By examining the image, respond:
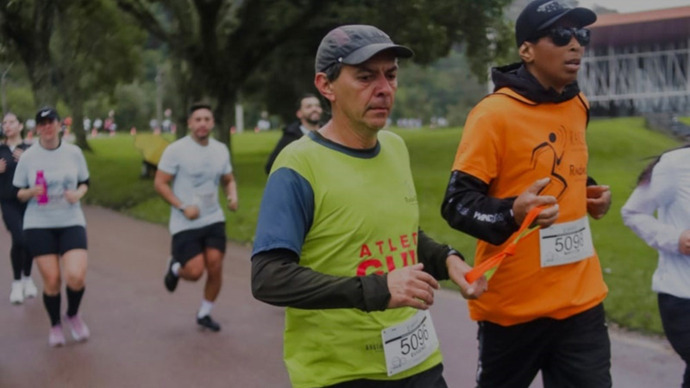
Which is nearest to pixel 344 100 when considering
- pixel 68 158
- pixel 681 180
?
pixel 681 180

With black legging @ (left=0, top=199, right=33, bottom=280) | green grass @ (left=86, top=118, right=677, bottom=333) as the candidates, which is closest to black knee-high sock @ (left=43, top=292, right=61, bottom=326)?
black legging @ (left=0, top=199, right=33, bottom=280)

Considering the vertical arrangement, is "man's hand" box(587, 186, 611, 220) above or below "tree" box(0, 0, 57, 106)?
below

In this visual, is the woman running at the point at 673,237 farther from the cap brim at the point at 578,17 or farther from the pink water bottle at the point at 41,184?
the pink water bottle at the point at 41,184

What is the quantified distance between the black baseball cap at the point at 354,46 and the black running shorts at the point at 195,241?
15.3 feet

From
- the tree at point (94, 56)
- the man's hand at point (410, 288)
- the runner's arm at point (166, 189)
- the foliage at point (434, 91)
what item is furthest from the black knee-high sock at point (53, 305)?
the foliage at point (434, 91)

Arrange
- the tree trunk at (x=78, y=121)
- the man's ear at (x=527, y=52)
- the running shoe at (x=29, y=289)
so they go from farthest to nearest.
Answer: the tree trunk at (x=78, y=121)
the running shoe at (x=29, y=289)
the man's ear at (x=527, y=52)

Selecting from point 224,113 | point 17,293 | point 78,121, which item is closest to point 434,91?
point 78,121

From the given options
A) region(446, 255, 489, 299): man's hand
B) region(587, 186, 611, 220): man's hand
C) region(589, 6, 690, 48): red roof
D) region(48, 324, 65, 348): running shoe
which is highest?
region(589, 6, 690, 48): red roof

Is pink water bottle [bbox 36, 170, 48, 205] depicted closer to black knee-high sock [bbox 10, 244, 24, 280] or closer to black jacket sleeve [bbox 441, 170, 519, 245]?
black knee-high sock [bbox 10, 244, 24, 280]

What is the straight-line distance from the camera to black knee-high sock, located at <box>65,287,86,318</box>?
7117mm

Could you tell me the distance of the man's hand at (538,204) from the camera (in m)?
2.93

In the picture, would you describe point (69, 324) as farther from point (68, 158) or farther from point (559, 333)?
point (559, 333)

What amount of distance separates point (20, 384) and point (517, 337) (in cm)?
417

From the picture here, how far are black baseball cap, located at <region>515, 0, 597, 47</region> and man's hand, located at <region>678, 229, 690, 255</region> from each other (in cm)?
112
